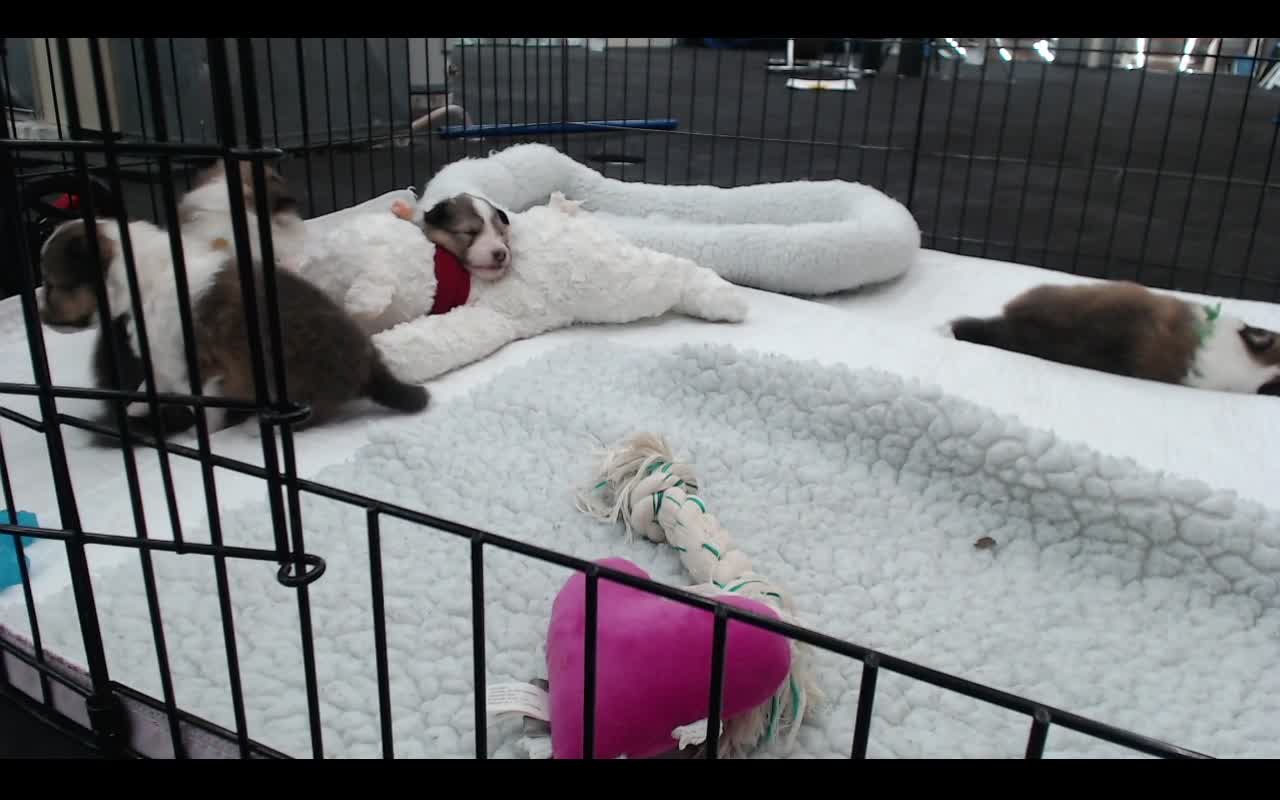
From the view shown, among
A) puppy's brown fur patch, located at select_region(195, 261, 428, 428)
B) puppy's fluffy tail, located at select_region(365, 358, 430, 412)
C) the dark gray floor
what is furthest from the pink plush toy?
the dark gray floor

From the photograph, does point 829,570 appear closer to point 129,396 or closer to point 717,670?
point 717,670

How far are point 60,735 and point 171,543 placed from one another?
0.46 meters

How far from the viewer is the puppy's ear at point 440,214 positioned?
2.18 meters

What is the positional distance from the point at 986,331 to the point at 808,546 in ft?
3.30

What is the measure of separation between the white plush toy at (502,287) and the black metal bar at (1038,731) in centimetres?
152

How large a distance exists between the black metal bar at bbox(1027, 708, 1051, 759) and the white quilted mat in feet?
1.73

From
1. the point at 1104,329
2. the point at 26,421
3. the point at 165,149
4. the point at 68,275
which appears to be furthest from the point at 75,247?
the point at 1104,329

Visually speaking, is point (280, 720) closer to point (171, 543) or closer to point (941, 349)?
point (171, 543)

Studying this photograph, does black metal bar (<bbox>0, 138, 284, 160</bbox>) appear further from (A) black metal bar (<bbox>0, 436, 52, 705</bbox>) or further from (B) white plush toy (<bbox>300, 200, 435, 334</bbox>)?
(B) white plush toy (<bbox>300, 200, 435, 334</bbox>)

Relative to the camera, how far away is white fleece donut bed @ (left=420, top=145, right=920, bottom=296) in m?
2.52

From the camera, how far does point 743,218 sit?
118 inches

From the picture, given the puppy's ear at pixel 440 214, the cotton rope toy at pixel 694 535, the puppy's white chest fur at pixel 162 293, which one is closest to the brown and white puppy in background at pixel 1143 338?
the cotton rope toy at pixel 694 535

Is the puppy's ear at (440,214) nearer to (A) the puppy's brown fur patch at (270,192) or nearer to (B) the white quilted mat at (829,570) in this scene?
(A) the puppy's brown fur patch at (270,192)
